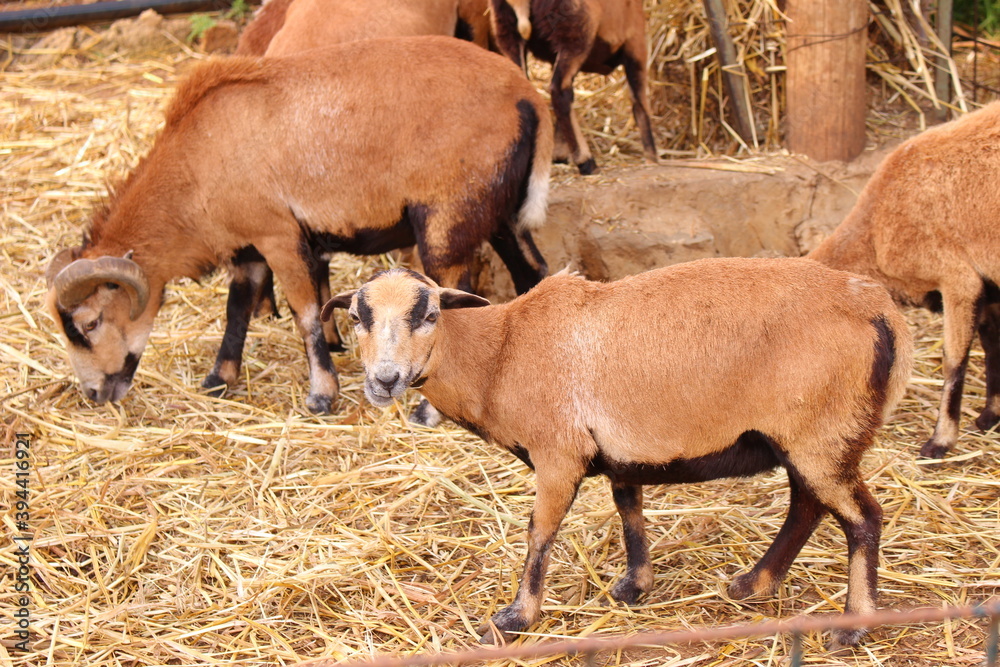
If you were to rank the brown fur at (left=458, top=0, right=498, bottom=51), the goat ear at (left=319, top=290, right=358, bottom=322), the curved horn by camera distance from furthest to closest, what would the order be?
the brown fur at (left=458, top=0, right=498, bottom=51)
the curved horn
the goat ear at (left=319, top=290, right=358, bottom=322)

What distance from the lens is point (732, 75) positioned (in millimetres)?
8820

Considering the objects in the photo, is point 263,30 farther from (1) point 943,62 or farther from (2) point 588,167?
(1) point 943,62

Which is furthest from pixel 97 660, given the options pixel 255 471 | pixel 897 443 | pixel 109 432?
pixel 897 443

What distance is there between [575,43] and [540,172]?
69.3 inches

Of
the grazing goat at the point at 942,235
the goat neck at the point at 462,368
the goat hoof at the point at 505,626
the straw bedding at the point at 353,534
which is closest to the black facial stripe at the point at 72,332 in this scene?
the straw bedding at the point at 353,534

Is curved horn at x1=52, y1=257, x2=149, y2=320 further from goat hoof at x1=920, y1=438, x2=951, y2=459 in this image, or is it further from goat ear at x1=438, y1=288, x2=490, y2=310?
goat hoof at x1=920, y1=438, x2=951, y2=459

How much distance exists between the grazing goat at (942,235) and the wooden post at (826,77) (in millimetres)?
2002

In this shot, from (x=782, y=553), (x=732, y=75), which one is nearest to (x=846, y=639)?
(x=782, y=553)

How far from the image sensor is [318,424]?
23.0ft

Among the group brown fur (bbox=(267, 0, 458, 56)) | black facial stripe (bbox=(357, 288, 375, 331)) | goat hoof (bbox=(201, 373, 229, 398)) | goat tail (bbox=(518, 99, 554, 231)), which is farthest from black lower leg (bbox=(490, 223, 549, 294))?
black facial stripe (bbox=(357, 288, 375, 331))

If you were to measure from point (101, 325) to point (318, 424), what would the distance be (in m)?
1.69

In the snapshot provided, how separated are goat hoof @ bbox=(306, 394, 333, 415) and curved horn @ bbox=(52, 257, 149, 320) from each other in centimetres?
136

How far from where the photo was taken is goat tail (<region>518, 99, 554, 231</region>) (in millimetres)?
6902

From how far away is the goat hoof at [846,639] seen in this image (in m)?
4.45
